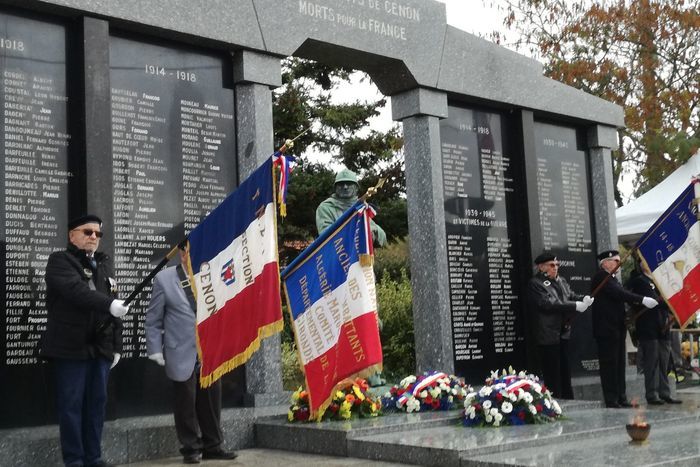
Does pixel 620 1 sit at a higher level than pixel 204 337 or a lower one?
higher

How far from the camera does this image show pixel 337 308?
6.96 meters

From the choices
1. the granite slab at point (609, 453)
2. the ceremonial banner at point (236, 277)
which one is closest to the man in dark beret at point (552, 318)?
the granite slab at point (609, 453)

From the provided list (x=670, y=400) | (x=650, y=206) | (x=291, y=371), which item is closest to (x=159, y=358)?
(x=670, y=400)

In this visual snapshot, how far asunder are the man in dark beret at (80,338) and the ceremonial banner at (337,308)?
156cm

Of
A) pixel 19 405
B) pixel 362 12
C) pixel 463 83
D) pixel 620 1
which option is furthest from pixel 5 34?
pixel 620 1

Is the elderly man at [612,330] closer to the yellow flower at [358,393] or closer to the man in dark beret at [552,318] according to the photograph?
the man in dark beret at [552,318]

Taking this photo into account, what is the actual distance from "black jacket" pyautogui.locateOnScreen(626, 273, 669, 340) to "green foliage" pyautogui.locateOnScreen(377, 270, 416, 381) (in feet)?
12.8

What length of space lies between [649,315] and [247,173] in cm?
551

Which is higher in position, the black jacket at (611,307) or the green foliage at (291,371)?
the black jacket at (611,307)

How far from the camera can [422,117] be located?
33.2 ft

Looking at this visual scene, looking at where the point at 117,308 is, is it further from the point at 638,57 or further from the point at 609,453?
the point at 638,57

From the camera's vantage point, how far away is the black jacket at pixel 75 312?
611cm

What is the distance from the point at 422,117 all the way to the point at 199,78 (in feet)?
9.54

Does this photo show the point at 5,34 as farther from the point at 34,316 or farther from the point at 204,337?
the point at 204,337
